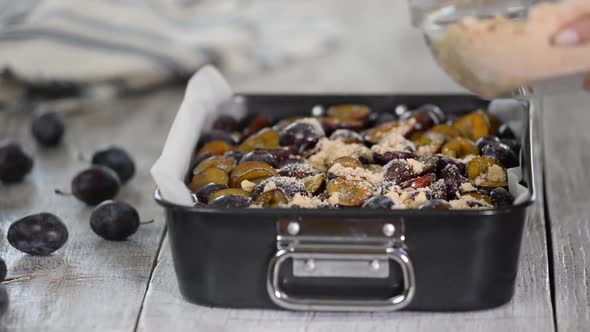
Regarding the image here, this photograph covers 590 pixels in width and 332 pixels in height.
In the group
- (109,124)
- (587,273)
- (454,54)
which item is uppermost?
(454,54)

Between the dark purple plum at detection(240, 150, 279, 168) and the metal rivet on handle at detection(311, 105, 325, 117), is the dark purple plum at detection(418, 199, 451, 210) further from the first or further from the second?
the metal rivet on handle at detection(311, 105, 325, 117)

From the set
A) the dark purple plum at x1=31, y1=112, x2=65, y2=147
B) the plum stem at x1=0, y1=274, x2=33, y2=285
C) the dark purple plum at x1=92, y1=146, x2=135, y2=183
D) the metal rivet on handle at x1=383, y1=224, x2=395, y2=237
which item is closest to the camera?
the metal rivet on handle at x1=383, y1=224, x2=395, y2=237

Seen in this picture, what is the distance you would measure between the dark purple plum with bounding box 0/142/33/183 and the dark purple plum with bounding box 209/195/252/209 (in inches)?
23.5

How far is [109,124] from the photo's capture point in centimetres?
186

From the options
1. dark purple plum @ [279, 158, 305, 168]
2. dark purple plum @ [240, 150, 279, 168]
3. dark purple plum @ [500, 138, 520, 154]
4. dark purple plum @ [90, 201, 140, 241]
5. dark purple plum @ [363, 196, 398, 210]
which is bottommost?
dark purple plum @ [90, 201, 140, 241]

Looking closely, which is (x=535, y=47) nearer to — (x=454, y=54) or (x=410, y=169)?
(x=454, y=54)

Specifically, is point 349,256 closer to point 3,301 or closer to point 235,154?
point 235,154

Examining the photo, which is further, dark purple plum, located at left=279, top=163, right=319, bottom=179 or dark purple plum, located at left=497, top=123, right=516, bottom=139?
dark purple plum, located at left=497, top=123, right=516, bottom=139

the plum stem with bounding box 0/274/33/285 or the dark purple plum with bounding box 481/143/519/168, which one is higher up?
the dark purple plum with bounding box 481/143/519/168

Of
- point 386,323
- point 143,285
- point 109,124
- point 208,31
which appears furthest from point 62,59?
point 386,323

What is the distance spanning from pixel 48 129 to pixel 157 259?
570 mm

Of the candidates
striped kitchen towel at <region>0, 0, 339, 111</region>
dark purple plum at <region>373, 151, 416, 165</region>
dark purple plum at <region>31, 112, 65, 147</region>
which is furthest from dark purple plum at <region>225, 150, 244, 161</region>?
striped kitchen towel at <region>0, 0, 339, 111</region>

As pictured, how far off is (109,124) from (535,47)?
1100 mm

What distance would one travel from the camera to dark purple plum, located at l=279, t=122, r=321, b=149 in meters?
1.30
